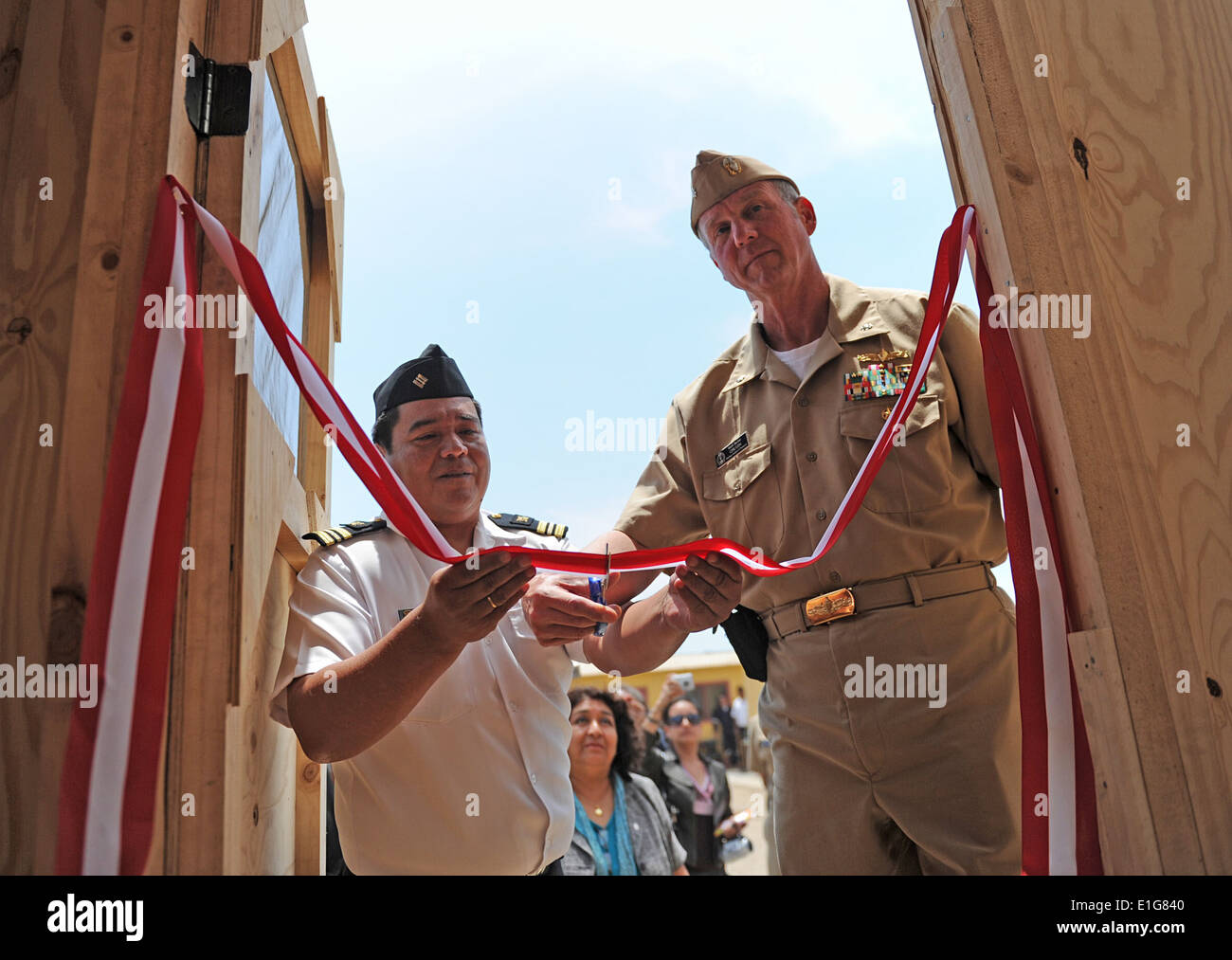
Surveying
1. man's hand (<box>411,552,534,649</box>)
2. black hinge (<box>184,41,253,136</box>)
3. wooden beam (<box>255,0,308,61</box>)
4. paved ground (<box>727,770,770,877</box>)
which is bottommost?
paved ground (<box>727,770,770,877</box>)

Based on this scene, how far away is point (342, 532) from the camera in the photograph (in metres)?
2.37

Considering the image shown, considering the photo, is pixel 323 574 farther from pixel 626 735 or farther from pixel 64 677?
pixel 626 735

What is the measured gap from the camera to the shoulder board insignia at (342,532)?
7.51 feet

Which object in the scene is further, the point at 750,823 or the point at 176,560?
the point at 750,823

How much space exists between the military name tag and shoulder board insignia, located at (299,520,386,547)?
0.90m

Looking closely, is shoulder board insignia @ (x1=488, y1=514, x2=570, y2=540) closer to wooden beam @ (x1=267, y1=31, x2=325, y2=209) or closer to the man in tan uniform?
the man in tan uniform

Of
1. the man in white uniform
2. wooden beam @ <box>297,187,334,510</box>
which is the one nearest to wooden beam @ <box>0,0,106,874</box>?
the man in white uniform

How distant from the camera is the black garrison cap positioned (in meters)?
2.57

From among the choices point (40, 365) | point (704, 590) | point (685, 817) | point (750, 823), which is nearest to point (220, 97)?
point (40, 365)

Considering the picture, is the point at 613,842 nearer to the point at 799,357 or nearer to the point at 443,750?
the point at 443,750

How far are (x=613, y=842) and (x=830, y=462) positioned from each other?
213 cm

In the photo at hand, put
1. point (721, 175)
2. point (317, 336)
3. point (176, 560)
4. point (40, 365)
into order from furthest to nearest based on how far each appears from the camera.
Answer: point (317, 336), point (721, 175), point (40, 365), point (176, 560)

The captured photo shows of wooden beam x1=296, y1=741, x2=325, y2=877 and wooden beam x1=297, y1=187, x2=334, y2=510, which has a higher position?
wooden beam x1=297, y1=187, x2=334, y2=510

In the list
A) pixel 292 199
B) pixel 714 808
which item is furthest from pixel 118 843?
pixel 714 808
